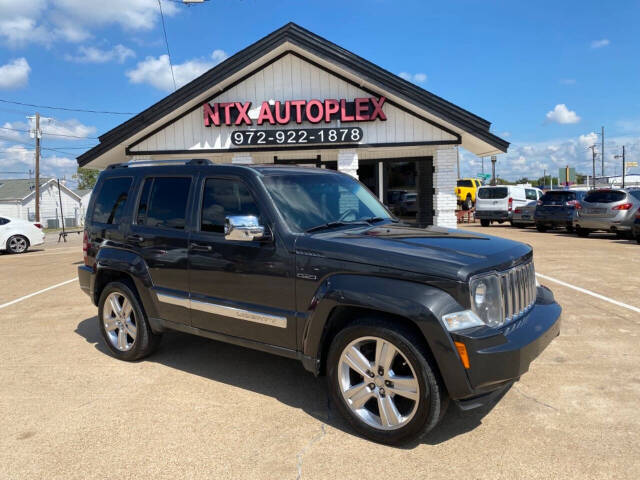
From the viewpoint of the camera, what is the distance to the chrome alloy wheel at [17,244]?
1838 centimetres

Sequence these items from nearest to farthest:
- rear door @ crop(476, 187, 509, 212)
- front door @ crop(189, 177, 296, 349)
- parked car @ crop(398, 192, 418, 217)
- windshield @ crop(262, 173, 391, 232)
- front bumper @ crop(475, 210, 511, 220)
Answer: front door @ crop(189, 177, 296, 349) → windshield @ crop(262, 173, 391, 232) → parked car @ crop(398, 192, 418, 217) → front bumper @ crop(475, 210, 511, 220) → rear door @ crop(476, 187, 509, 212)

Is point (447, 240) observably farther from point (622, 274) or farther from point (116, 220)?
point (622, 274)

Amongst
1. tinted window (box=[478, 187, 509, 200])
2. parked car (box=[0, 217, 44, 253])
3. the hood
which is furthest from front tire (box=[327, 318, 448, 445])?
tinted window (box=[478, 187, 509, 200])

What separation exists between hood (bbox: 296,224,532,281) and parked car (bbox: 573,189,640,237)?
45.7ft

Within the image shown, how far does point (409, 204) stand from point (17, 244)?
14306 mm

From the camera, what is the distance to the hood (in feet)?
10.2

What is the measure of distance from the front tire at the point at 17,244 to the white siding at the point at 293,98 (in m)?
8.63

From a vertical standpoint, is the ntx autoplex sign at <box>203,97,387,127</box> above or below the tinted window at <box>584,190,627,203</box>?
above

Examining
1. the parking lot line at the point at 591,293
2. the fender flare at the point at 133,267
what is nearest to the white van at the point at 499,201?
the parking lot line at the point at 591,293

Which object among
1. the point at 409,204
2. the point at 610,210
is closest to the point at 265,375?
the point at 409,204

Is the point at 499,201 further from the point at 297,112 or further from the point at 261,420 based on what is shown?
the point at 261,420

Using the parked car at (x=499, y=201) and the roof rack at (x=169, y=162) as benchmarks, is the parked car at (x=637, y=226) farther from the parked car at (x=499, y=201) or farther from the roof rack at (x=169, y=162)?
the roof rack at (x=169, y=162)

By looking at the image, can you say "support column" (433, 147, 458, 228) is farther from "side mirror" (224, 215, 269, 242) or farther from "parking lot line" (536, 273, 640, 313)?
"side mirror" (224, 215, 269, 242)


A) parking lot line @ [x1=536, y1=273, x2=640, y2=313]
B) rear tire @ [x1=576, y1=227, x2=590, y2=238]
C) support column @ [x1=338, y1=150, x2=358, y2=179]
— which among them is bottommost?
parking lot line @ [x1=536, y1=273, x2=640, y2=313]
